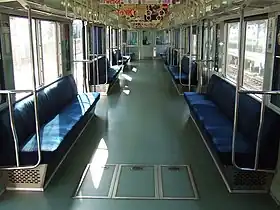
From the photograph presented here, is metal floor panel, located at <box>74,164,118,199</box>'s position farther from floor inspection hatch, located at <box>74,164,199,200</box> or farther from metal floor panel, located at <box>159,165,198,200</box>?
metal floor panel, located at <box>159,165,198,200</box>

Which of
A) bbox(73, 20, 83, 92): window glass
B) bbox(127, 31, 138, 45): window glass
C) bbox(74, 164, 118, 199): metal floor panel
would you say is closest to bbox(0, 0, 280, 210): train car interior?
bbox(74, 164, 118, 199): metal floor panel

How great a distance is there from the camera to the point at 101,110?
7000 millimetres

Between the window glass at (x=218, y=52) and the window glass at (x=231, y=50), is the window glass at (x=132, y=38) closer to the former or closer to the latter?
the window glass at (x=218, y=52)

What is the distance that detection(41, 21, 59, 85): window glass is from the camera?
567 centimetres

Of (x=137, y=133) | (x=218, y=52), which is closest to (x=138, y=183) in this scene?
(x=137, y=133)

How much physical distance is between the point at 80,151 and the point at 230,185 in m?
2.04

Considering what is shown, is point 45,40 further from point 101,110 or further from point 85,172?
point 85,172

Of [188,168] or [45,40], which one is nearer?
[188,168]

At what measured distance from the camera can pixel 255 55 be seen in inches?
188

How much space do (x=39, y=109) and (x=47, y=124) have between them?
0.72 ft

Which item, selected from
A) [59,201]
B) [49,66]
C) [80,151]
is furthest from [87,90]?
[59,201]

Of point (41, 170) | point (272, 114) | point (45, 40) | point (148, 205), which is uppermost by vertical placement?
point (45, 40)

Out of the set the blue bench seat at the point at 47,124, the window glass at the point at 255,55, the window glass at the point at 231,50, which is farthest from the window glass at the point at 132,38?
the window glass at the point at 255,55

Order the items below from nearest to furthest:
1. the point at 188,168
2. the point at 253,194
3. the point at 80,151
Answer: the point at 253,194 → the point at 188,168 → the point at 80,151
